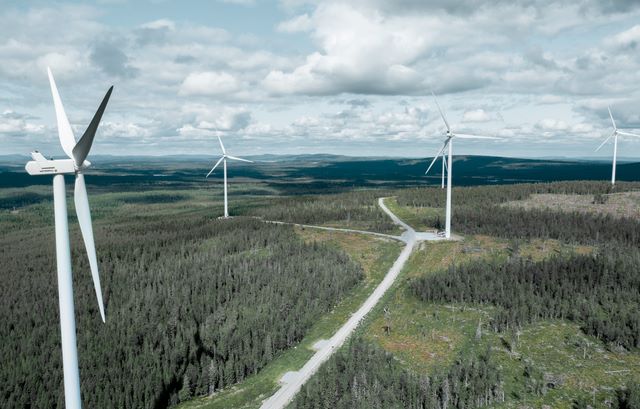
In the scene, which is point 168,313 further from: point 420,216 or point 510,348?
point 420,216

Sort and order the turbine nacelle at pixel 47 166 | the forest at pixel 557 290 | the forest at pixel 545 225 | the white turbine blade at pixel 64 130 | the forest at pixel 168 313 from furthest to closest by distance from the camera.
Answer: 1. the forest at pixel 545 225
2. the forest at pixel 557 290
3. the forest at pixel 168 313
4. the white turbine blade at pixel 64 130
5. the turbine nacelle at pixel 47 166

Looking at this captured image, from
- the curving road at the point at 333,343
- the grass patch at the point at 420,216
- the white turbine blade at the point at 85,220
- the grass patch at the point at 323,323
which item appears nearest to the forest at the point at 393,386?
the curving road at the point at 333,343

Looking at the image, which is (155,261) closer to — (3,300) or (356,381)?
(3,300)

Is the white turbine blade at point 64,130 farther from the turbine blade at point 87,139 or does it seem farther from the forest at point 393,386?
the forest at point 393,386

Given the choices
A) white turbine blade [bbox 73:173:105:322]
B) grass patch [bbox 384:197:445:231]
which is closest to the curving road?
grass patch [bbox 384:197:445:231]

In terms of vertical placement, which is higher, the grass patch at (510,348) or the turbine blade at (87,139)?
the turbine blade at (87,139)

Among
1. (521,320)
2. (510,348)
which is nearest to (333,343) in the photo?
(510,348)
